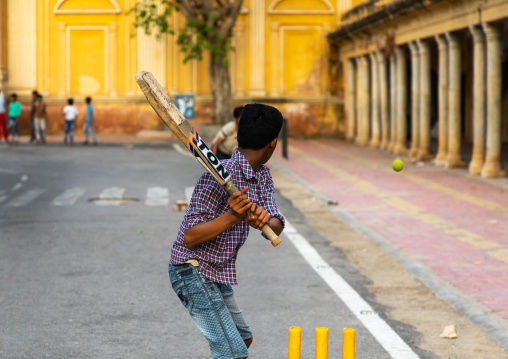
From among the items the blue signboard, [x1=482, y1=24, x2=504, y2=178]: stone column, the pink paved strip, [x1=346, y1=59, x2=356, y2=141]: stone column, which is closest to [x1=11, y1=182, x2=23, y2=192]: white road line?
the pink paved strip

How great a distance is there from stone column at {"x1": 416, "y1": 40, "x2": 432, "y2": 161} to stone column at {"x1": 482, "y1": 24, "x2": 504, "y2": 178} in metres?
4.88

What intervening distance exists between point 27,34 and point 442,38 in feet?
71.7

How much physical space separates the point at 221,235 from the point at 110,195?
12.0 m

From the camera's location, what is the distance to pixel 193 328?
6.79 metres

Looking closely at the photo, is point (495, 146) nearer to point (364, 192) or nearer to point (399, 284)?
point (364, 192)

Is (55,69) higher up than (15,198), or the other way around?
(55,69)

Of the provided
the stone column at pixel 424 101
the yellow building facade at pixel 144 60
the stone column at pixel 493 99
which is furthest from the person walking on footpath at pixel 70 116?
the stone column at pixel 493 99

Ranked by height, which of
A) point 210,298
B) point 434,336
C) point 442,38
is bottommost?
point 434,336

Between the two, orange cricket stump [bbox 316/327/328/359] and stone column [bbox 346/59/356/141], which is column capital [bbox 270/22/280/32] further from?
orange cricket stump [bbox 316/327/328/359]

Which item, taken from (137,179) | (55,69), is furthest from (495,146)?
(55,69)

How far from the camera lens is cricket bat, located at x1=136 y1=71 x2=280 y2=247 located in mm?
3770

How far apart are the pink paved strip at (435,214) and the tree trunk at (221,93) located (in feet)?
37.8

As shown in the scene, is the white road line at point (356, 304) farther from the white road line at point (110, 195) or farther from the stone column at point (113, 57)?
the stone column at point (113, 57)

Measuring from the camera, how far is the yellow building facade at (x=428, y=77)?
62.5ft
